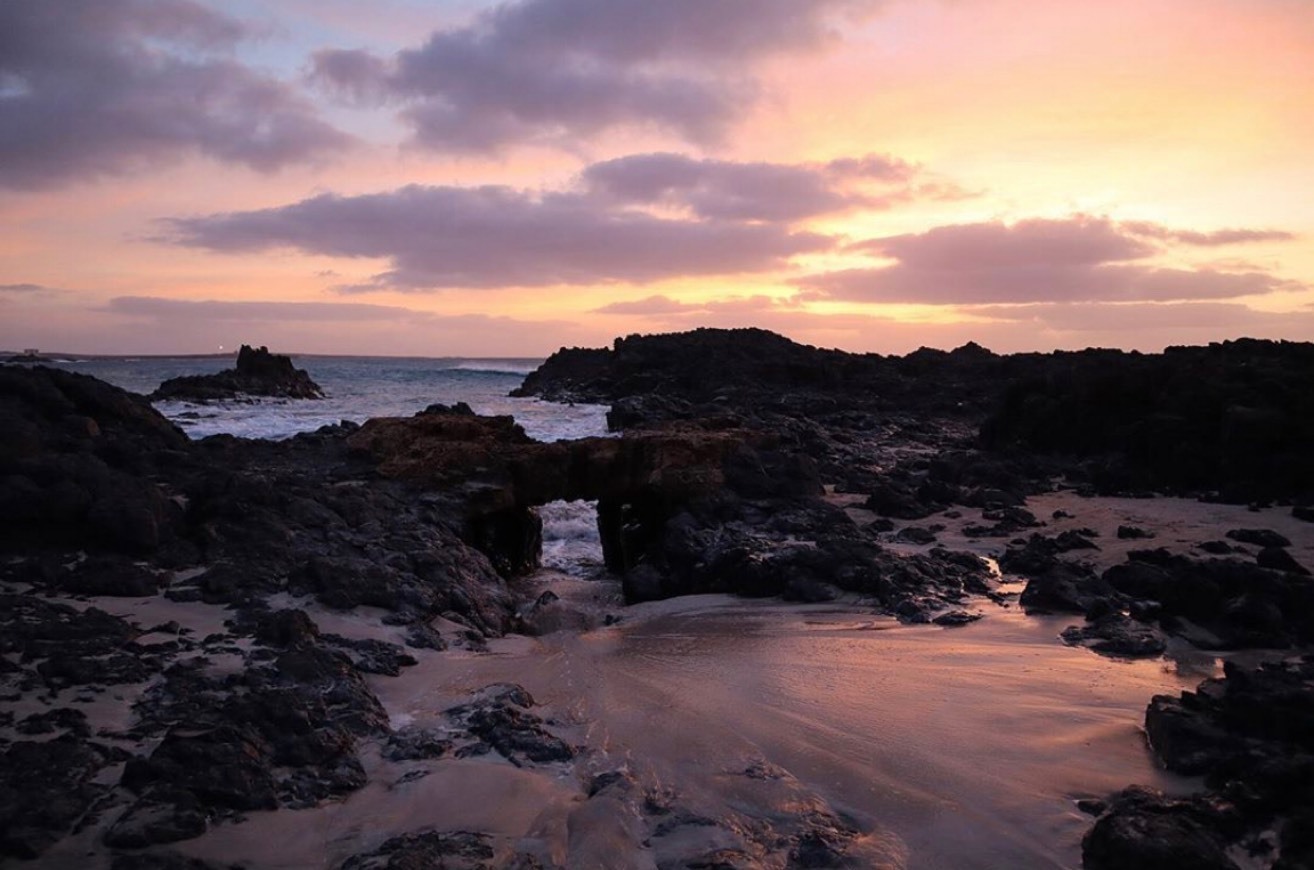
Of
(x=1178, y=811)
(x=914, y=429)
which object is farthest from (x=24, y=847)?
(x=914, y=429)

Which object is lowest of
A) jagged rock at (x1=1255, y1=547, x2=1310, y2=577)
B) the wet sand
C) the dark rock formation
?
the wet sand

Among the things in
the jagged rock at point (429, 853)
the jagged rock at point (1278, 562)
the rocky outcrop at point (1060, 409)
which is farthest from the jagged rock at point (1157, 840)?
the rocky outcrop at point (1060, 409)

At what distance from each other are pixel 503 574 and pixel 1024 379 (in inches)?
709

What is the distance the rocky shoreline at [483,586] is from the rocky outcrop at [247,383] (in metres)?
25.6

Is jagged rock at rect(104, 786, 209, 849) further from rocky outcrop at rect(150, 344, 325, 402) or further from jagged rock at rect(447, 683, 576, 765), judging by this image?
rocky outcrop at rect(150, 344, 325, 402)

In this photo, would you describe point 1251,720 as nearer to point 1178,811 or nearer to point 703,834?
point 1178,811

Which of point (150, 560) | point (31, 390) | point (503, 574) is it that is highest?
point (31, 390)

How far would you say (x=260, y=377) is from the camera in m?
46.2

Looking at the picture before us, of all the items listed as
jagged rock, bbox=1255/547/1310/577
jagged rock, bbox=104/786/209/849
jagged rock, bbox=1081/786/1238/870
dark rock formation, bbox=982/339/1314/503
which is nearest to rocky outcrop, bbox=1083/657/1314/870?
jagged rock, bbox=1081/786/1238/870

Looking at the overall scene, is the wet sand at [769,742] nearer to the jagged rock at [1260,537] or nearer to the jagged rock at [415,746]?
the jagged rock at [415,746]

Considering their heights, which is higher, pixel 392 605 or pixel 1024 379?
pixel 1024 379

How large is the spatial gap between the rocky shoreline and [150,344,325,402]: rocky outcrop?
83.9 ft

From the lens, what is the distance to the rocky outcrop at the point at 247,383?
37.9 metres

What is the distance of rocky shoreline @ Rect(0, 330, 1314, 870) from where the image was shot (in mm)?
4500
